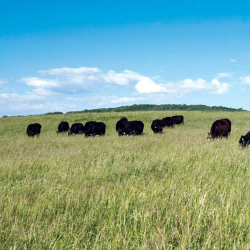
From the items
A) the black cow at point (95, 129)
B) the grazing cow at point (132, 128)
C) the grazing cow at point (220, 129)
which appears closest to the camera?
the grazing cow at point (220, 129)

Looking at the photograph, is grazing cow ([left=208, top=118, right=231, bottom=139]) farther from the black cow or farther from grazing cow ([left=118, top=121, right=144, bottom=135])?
the black cow

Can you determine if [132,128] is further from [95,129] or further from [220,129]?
[220,129]

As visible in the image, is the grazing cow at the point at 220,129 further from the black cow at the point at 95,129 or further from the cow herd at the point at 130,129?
the black cow at the point at 95,129

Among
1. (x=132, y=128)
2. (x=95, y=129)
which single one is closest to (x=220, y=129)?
(x=132, y=128)

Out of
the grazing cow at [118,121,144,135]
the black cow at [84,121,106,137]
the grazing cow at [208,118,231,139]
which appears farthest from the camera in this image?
the grazing cow at [118,121,144,135]

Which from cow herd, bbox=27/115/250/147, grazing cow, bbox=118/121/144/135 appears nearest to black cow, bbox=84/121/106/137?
cow herd, bbox=27/115/250/147

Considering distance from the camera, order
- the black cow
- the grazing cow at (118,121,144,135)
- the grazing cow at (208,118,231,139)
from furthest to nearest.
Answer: the grazing cow at (118,121,144,135)
the black cow
the grazing cow at (208,118,231,139)

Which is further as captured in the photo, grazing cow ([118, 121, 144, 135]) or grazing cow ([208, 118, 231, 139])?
grazing cow ([118, 121, 144, 135])

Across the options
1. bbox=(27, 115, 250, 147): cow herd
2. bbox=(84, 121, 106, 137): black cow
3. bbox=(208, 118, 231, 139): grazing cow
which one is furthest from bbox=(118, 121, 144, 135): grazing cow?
bbox=(208, 118, 231, 139): grazing cow

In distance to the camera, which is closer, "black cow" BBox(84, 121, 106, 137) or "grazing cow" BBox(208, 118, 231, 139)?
"grazing cow" BBox(208, 118, 231, 139)

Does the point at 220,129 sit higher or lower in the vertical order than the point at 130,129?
higher

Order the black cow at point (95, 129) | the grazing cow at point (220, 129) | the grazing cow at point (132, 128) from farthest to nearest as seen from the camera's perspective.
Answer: the grazing cow at point (132, 128), the black cow at point (95, 129), the grazing cow at point (220, 129)

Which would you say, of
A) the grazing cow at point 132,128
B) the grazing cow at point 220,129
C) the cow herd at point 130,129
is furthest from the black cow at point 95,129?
the grazing cow at point 220,129

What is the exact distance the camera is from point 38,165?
6.32m
